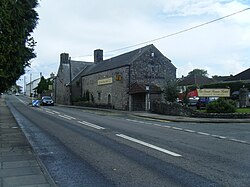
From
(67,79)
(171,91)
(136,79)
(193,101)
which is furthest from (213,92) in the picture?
(67,79)

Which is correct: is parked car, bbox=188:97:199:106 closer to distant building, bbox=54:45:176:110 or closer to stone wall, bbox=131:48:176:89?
distant building, bbox=54:45:176:110

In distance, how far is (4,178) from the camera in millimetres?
6254

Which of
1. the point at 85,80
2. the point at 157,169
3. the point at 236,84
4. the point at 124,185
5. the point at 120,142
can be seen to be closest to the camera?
the point at 124,185

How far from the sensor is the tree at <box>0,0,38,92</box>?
8.97 m

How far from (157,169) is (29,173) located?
281 cm

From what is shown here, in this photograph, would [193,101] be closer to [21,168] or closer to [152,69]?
[152,69]

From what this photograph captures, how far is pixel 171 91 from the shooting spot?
103ft

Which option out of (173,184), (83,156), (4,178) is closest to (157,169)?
(173,184)

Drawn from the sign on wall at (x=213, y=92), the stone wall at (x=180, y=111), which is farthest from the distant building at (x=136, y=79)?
the sign on wall at (x=213, y=92)

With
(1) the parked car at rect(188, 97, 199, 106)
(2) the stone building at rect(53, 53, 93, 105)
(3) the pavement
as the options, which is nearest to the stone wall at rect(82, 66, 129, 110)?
(2) the stone building at rect(53, 53, 93, 105)

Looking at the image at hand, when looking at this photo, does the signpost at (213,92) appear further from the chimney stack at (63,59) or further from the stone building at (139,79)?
the chimney stack at (63,59)

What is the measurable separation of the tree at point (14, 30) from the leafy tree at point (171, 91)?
66.5 ft

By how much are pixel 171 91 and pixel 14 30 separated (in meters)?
22.8

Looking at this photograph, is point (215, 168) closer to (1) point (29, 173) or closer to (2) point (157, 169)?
(2) point (157, 169)
